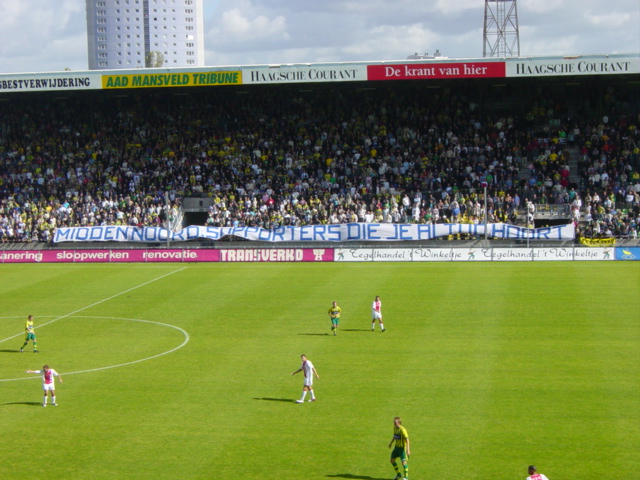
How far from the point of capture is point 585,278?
4138cm

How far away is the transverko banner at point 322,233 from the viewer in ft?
167

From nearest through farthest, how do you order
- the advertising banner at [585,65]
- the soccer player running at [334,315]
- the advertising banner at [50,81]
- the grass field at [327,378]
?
the grass field at [327,378] < the soccer player running at [334,315] < the advertising banner at [585,65] < the advertising banner at [50,81]

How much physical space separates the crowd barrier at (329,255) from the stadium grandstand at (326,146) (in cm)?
250

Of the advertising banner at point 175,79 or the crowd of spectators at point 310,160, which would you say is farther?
the advertising banner at point 175,79

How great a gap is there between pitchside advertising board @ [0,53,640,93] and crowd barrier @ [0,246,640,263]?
1332 centimetres

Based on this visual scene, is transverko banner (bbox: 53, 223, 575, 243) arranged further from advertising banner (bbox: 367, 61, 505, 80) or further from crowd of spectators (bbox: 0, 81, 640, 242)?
advertising banner (bbox: 367, 61, 505, 80)

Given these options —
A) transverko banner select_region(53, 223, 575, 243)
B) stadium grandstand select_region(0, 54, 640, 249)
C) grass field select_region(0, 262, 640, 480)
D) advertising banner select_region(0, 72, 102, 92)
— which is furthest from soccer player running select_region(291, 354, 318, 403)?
advertising banner select_region(0, 72, 102, 92)

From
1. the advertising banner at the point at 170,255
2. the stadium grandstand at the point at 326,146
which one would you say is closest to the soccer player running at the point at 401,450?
the advertising banner at the point at 170,255

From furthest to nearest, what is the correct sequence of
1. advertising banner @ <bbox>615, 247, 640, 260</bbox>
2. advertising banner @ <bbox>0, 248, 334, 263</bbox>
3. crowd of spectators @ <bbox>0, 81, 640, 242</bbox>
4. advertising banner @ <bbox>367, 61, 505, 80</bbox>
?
advertising banner @ <bbox>367, 61, 505, 80</bbox>, crowd of spectators @ <bbox>0, 81, 640, 242</bbox>, advertising banner @ <bbox>0, 248, 334, 263</bbox>, advertising banner @ <bbox>615, 247, 640, 260</bbox>

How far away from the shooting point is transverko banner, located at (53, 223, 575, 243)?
5100 cm

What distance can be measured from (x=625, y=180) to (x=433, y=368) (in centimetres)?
3366

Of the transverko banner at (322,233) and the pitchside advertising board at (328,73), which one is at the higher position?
the pitchside advertising board at (328,73)

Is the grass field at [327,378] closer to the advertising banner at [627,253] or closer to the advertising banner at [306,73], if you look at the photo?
the advertising banner at [627,253]

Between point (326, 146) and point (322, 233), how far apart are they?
10172mm
